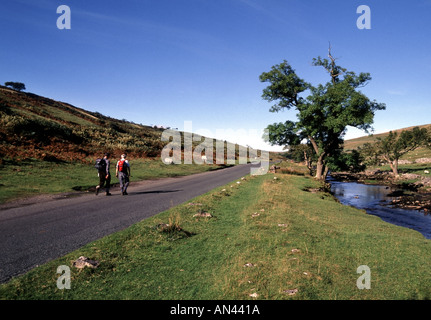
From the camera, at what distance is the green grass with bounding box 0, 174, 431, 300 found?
393cm

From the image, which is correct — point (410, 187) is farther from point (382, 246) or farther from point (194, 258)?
point (194, 258)

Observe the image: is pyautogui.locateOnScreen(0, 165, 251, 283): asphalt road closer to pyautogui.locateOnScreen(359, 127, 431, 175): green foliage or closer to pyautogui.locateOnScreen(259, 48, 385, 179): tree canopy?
pyautogui.locateOnScreen(259, 48, 385, 179): tree canopy

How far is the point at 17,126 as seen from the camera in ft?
89.6

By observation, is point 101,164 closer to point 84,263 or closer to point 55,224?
point 55,224

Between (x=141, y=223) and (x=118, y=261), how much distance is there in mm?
2780

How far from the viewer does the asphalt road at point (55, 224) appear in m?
5.16

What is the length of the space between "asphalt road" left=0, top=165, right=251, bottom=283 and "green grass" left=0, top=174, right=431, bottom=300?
0.64m

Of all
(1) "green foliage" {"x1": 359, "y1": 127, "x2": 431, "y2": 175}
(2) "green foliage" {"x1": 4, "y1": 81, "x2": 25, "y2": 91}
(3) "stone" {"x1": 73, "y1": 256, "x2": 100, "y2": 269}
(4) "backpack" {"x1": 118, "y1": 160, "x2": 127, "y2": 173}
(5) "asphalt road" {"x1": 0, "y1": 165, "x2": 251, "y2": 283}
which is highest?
(2) "green foliage" {"x1": 4, "y1": 81, "x2": 25, "y2": 91}

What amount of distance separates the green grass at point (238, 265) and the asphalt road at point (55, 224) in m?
0.64

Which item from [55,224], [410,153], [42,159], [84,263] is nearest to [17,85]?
[42,159]

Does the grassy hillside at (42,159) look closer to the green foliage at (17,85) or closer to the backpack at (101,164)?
the backpack at (101,164)

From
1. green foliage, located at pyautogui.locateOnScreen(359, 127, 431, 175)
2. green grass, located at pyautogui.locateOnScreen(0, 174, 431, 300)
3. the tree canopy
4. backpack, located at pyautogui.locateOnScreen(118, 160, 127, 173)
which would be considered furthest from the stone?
green foliage, located at pyautogui.locateOnScreen(359, 127, 431, 175)

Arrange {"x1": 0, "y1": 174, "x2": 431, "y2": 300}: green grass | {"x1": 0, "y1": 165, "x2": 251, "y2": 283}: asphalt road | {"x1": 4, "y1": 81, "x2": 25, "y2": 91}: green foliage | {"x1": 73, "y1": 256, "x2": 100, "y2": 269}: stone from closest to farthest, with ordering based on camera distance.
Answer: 1. {"x1": 0, "y1": 174, "x2": 431, "y2": 300}: green grass
2. {"x1": 73, "y1": 256, "x2": 100, "y2": 269}: stone
3. {"x1": 0, "y1": 165, "x2": 251, "y2": 283}: asphalt road
4. {"x1": 4, "y1": 81, "x2": 25, "y2": 91}: green foliage

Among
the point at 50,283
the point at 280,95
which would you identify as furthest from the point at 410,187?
the point at 50,283
